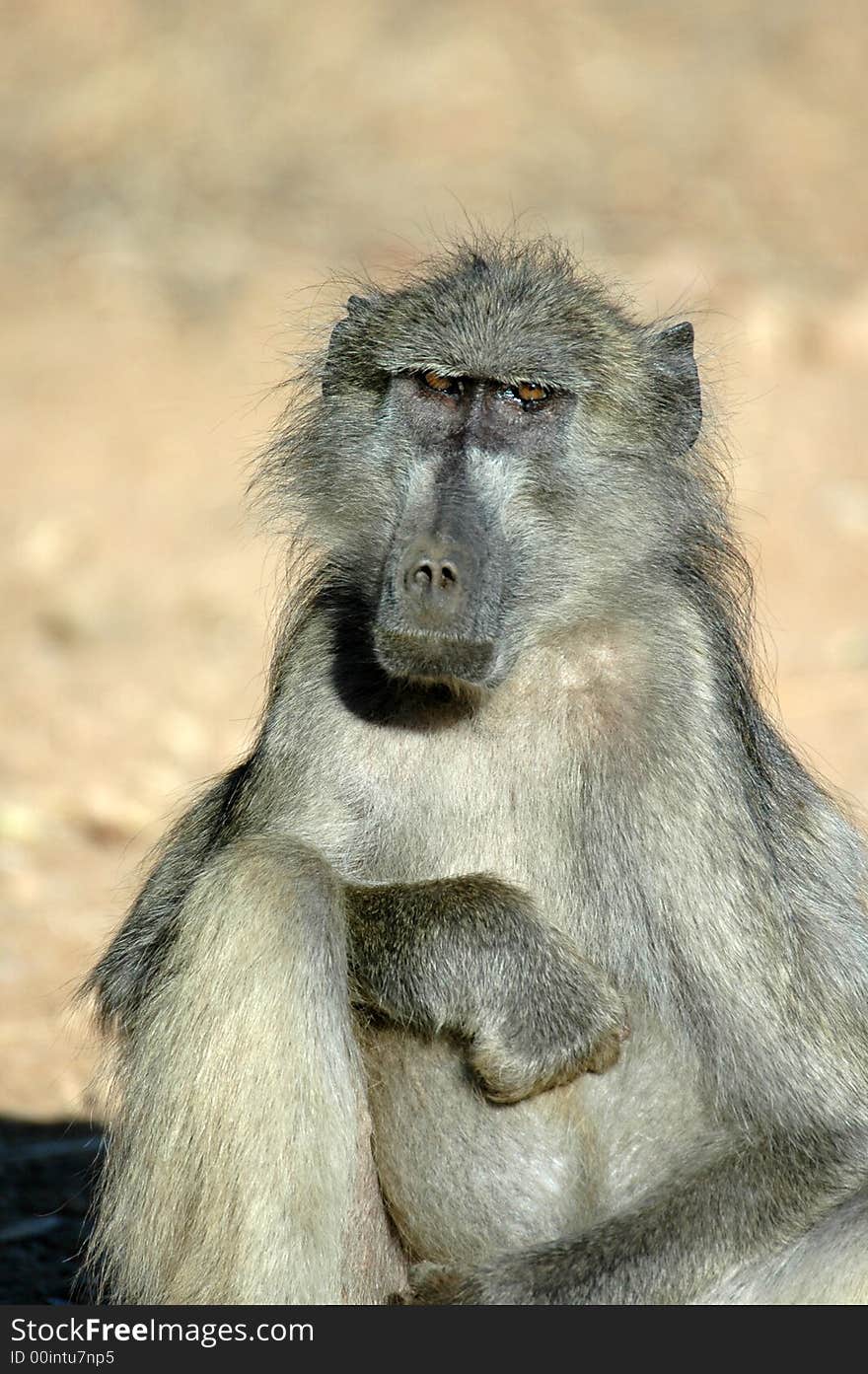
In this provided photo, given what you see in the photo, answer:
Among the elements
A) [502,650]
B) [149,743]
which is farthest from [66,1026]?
[502,650]

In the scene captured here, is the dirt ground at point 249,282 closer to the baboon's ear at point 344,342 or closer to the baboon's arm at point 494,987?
the baboon's arm at point 494,987

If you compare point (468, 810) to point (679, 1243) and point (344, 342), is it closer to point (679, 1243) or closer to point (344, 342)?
point (679, 1243)

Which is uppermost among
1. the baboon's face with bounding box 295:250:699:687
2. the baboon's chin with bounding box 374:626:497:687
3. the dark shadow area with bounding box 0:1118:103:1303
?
the baboon's face with bounding box 295:250:699:687

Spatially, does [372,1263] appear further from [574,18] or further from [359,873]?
[574,18]

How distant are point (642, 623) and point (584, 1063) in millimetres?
798

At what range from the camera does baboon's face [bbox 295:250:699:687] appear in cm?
332

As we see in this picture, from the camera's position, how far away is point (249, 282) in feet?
36.7

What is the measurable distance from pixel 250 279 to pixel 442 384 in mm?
7892

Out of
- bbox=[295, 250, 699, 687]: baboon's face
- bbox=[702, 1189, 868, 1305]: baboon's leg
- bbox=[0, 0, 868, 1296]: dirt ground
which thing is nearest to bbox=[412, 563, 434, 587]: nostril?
bbox=[295, 250, 699, 687]: baboon's face

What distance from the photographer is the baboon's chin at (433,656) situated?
3.29 m

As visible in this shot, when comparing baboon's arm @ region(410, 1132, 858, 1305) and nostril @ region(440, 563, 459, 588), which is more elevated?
nostril @ region(440, 563, 459, 588)

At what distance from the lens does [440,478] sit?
11.2 feet

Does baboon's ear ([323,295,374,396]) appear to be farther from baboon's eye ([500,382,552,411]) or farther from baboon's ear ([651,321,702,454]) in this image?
baboon's ear ([651,321,702,454])

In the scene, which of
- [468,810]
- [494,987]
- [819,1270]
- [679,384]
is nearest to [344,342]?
[679,384]
